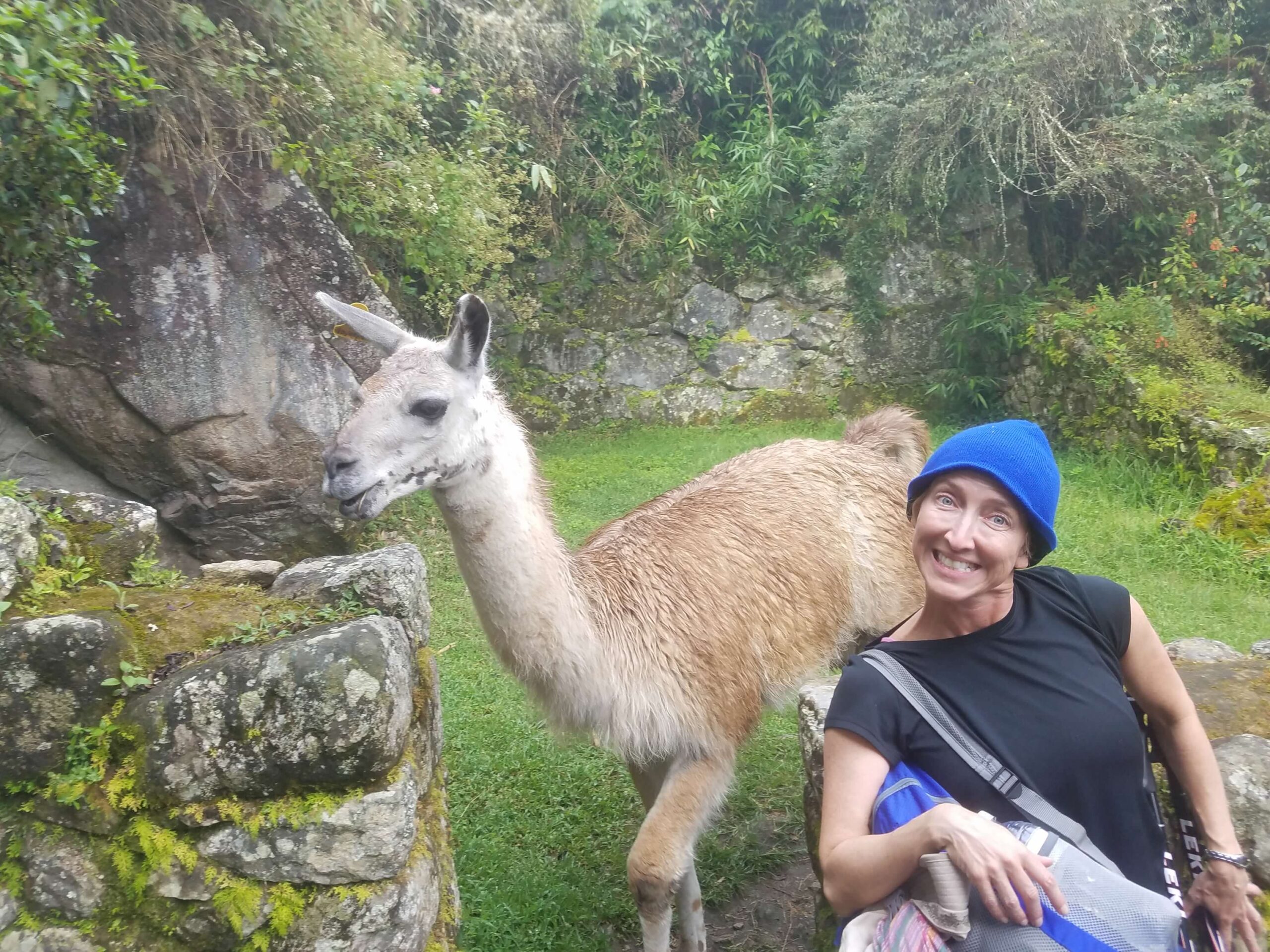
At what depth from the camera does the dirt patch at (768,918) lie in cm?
275

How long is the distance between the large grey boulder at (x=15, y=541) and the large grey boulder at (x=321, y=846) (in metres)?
0.83

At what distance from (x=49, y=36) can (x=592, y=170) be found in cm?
649

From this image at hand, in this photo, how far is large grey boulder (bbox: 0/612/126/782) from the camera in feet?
5.96

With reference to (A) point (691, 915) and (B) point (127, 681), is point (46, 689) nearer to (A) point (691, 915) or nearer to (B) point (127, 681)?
(B) point (127, 681)

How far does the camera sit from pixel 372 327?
8.36 feet

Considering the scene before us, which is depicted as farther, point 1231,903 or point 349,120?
point 349,120

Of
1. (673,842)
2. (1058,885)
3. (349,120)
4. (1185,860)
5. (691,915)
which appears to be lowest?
(691,915)

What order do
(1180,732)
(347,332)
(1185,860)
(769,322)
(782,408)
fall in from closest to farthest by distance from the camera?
(1180,732)
(1185,860)
(347,332)
(782,408)
(769,322)

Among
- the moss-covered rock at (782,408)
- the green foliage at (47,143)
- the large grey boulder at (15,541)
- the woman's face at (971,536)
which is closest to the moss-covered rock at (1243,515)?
the moss-covered rock at (782,408)

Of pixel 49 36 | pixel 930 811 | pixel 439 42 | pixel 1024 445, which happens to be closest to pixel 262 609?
pixel 930 811

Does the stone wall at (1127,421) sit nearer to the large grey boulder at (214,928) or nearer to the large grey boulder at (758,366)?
the large grey boulder at (758,366)

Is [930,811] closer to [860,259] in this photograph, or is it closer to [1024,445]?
[1024,445]

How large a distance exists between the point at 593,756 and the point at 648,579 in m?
1.48

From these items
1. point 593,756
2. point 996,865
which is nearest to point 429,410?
point 996,865
